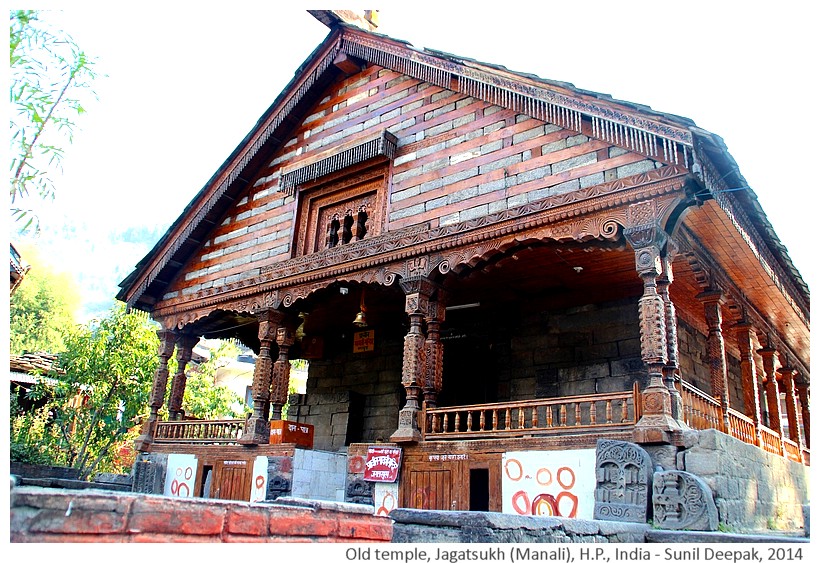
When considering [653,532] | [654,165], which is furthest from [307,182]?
[653,532]

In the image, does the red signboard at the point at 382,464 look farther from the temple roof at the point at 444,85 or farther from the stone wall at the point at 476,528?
the temple roof at the point at 444,85

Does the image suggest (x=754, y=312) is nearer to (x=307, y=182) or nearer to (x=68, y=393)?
(x=307, y=182)

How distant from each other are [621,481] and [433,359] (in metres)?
3.73

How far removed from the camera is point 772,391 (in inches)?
574

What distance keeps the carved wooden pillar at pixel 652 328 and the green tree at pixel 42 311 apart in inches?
1295

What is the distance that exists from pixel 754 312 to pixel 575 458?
735 centimetres

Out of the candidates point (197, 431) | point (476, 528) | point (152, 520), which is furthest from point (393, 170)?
point (152, 520)

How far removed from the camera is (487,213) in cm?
1063

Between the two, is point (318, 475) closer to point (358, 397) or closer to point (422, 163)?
point (358, 397)

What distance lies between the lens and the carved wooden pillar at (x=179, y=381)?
14.8 meters

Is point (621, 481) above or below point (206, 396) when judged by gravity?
below

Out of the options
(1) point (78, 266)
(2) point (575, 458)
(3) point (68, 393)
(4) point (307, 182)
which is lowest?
(2) point (575, 458)

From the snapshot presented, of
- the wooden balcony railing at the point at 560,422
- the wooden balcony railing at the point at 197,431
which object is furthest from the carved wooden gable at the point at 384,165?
the wooden balcony railing at the point at 560,422

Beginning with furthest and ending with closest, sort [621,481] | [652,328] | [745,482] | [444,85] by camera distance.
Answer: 1. [444,85]
2. [745,482]
3. [652,328]
4. [621,481]
